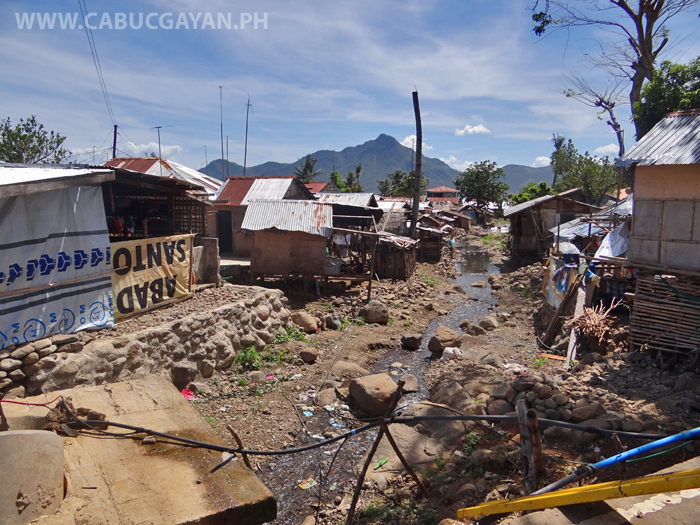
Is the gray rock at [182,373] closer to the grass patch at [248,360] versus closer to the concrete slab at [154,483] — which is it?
the grass patch at [248,360]

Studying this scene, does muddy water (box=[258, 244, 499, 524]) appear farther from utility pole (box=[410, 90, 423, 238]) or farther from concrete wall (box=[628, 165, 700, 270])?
utility pole (box=[410, 90, 423, 238])

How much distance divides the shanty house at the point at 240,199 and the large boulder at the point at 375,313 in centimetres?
718

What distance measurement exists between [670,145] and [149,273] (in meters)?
9.90

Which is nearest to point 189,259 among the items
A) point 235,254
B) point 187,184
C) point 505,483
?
point 187,184

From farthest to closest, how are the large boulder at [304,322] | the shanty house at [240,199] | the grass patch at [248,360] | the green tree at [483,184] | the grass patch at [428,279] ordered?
1. the green tree at [483,184]
2. the shanty house at [240,199]
3. the grass patch at [428,279]
4. the large boulder at [304,322]
5. the grass patch at [248,360]

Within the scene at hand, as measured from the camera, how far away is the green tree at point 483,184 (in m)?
49.5

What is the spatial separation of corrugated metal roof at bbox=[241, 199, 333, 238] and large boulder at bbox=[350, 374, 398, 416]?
6.55 m

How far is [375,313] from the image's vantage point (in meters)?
13.4

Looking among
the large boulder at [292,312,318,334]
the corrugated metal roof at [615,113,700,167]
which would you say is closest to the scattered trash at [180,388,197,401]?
the large boulder at [292,312,318,334]

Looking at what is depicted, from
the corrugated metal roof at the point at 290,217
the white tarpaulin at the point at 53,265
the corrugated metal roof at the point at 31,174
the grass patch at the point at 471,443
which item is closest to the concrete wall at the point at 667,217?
the grass patch at the point at 471,443

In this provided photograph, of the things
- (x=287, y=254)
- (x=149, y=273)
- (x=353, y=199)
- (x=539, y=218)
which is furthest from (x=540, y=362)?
(x=539, y=218)

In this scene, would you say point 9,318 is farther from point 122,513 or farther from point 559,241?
point 559,241

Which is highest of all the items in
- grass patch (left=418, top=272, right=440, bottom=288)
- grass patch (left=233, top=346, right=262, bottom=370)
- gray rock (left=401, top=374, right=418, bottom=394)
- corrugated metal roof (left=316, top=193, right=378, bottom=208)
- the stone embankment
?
corrugated metal roof (left=316, top=193, right=378, bottom=208)

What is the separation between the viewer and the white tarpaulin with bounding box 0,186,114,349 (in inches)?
231
